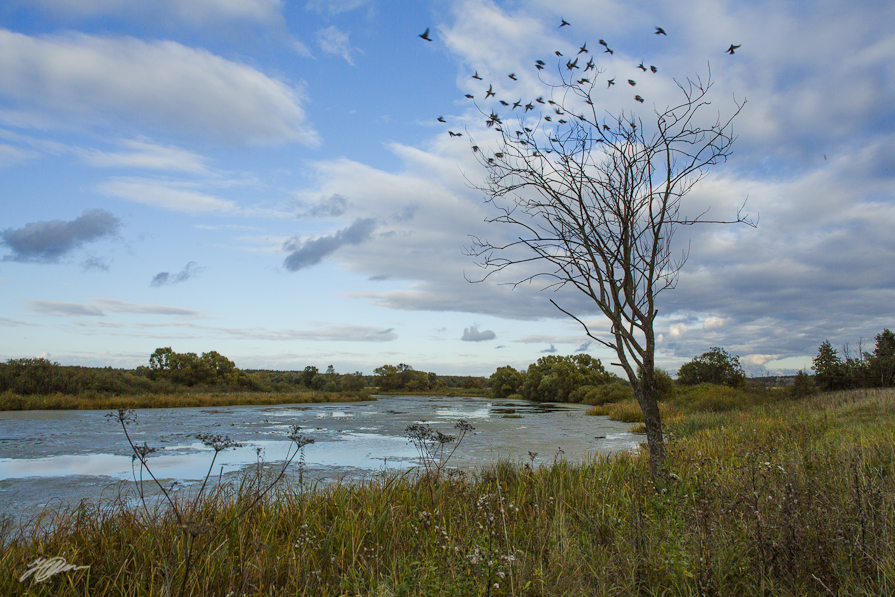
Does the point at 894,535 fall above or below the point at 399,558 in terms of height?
above

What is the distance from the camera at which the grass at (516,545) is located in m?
2.55

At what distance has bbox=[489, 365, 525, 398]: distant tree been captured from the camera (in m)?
62.6

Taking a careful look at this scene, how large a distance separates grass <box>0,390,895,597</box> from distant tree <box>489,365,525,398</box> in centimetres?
5852

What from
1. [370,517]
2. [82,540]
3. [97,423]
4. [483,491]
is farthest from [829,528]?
[97,423]

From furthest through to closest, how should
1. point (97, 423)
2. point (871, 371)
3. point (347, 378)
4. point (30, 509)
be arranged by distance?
point (347, 378) → point (871, 371) → point (97, 423) → point (30, 509)

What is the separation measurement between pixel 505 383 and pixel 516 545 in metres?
60.8

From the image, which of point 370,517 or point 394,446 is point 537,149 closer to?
point 370,517

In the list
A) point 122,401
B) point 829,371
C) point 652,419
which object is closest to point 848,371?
point 829,371

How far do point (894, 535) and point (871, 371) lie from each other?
2433cm

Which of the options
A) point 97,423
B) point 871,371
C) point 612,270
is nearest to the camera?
point 612,270

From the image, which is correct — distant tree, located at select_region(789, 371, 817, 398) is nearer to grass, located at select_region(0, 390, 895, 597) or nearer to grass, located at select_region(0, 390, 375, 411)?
grass, located at select_region(0, 390, 895, 597)

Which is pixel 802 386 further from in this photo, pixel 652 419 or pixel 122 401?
pixel 122 401

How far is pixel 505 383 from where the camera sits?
6306 cm

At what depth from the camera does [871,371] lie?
21.1 meters
